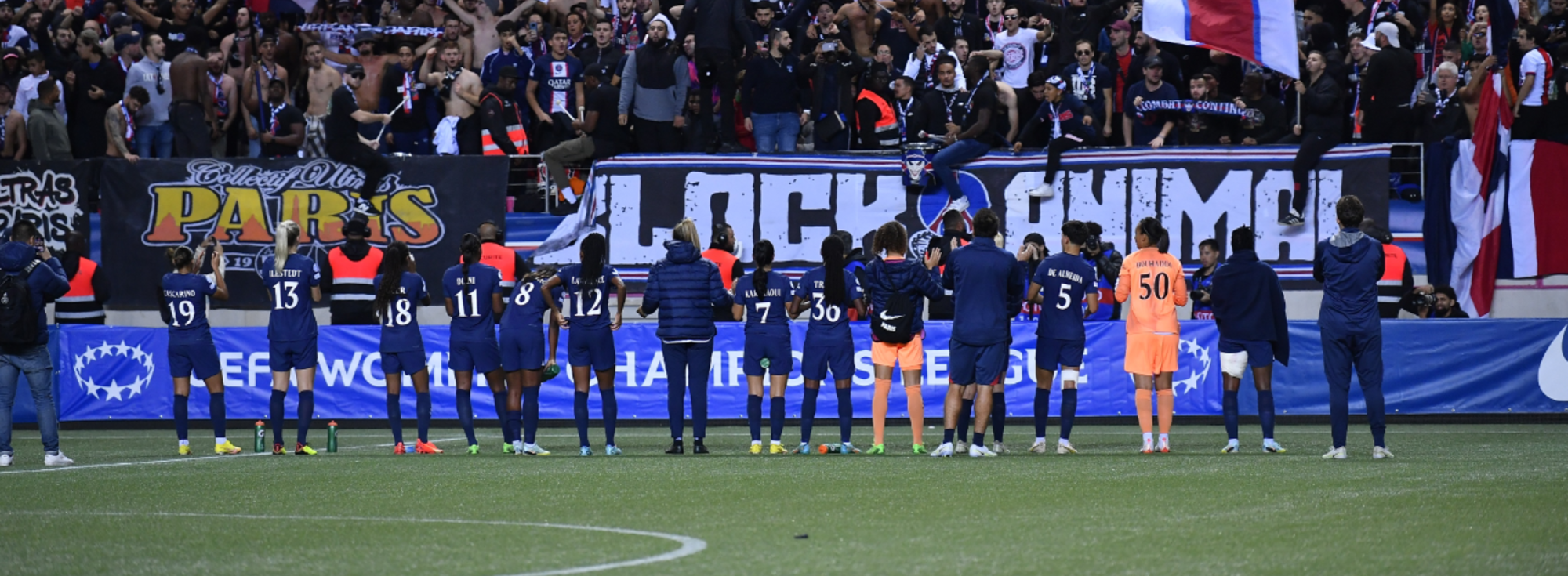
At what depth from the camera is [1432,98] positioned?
20812 millimetres

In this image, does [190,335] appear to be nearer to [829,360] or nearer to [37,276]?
[37,276]

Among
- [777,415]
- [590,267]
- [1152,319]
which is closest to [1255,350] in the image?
[1152,319]

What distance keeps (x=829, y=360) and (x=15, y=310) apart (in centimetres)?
687

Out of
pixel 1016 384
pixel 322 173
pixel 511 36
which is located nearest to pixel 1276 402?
pixel 1016 384

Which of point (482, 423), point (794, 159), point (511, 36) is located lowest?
point (482, 423)

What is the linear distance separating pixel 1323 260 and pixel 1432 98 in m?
9.13

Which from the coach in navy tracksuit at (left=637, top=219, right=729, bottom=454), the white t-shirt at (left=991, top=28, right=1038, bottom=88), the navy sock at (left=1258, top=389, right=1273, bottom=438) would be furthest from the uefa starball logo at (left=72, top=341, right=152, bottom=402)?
the navy sock at (left=1258, top=389, right=1273, bottom=438)

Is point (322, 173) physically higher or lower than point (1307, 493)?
higher

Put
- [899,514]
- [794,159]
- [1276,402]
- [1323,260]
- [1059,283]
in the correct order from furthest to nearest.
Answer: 1. [794,159]
2. [1276,402]
3. [1059,283]
4. [1323,260]
5. [899,514]

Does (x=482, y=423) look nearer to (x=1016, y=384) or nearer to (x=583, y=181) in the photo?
(x=583, y=181)

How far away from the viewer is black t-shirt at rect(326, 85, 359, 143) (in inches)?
883

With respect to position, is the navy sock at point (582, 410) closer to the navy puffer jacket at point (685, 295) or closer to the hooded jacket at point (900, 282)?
Answer: the navy puffer jacket at point (685, 295)

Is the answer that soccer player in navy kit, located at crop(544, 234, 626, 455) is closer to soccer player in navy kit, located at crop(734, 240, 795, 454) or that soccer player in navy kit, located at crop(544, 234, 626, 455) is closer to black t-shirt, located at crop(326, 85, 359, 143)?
soccer player in navy kit, located at crop(734, 240, 795, 454)

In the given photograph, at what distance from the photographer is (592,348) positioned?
14422mm
